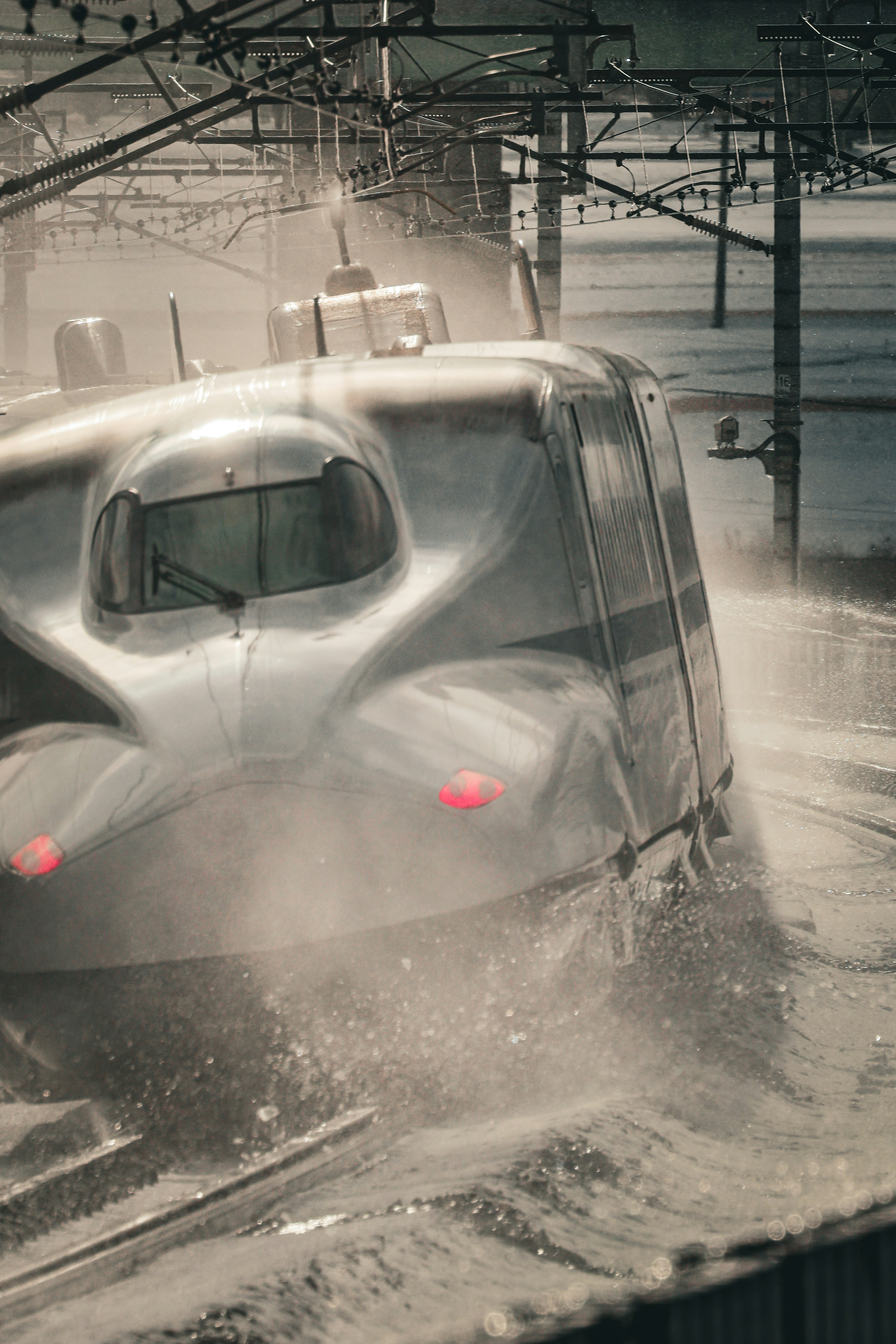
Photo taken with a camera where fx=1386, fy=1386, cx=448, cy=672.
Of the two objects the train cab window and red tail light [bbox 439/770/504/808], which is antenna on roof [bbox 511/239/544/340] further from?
red tail light [bbox 439/770/504/808]

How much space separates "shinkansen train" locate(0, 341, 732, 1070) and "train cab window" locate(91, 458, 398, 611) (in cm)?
1

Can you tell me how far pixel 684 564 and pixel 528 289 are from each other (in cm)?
433

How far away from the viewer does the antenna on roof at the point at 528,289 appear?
11.5 meters

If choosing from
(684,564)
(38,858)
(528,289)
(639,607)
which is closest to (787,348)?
(528,289)

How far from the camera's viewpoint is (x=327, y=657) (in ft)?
19.2

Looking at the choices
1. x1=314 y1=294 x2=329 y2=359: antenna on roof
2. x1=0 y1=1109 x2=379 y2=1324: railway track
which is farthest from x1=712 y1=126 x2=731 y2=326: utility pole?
x1=0 y1=1109 x2=379 y2=1324: railway track

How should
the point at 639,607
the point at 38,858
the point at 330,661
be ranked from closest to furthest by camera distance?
the point at 38,858 < the point at 330,661 < the point at 639,607

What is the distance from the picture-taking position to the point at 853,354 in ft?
122

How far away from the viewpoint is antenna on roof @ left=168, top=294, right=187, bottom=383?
984 centimetres

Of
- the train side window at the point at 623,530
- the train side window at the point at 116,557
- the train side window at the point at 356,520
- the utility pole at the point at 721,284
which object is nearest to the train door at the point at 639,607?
the train side window at the point at 623,530

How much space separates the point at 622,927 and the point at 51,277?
50.7 metres

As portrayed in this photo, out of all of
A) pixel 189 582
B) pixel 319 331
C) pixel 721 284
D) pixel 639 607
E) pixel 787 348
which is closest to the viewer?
pixel 189 582

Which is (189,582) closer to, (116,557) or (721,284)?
(116,557)

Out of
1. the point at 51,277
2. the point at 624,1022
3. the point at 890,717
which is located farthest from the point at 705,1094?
the point at 51,277
